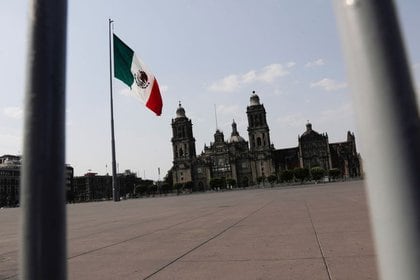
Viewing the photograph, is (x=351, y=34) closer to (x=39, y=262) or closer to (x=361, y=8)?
(x=361, y=8)

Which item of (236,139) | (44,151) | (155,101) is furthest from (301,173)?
(44,151)

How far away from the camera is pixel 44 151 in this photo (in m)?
1.41

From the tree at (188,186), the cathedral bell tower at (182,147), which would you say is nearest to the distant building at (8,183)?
the cathedral bell tower at (182,147)

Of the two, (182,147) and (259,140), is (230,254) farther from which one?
(182,147)

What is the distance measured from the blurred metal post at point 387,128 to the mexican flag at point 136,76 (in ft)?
57.2

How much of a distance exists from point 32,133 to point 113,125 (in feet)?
96.7

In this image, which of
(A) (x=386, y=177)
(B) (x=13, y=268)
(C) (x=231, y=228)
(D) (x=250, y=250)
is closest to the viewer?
(A) (x=386, y=177)

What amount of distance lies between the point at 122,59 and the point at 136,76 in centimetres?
189

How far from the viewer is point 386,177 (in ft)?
3.64

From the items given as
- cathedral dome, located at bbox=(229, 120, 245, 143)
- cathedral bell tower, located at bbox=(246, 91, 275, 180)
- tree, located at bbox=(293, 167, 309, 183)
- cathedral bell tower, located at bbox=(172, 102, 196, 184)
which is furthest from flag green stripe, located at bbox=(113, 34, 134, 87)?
cathedral dome, located at bbox=(229, 120, 245, 143)

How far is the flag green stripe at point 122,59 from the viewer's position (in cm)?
1959

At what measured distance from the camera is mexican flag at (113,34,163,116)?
18500 mm

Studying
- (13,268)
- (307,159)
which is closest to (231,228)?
(13,268)

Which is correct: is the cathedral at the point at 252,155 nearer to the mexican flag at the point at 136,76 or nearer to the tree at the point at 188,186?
the tree at the point at 188,186
